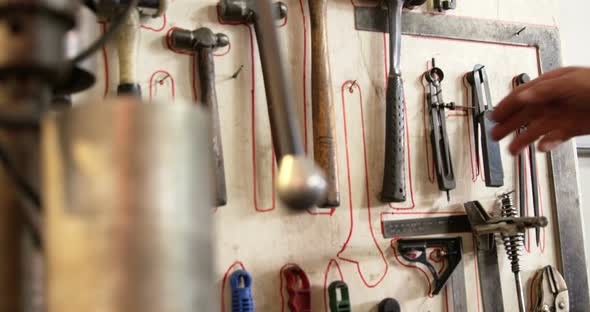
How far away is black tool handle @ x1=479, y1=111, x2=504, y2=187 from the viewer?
1047 millimetres

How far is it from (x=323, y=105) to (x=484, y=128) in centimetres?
36

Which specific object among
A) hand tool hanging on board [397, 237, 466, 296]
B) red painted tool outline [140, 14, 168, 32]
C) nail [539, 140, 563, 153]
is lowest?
hand tool hanging on board [397, 237, 466, 296]

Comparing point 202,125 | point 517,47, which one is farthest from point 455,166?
point 202,125

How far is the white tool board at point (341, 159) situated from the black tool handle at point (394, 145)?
35 mm

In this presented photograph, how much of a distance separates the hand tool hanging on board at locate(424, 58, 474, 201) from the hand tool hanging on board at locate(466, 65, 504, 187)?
2.1 inches

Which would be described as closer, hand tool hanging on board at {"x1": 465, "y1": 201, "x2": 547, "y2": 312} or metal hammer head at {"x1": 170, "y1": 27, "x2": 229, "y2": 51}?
metal hammer head at {"x1": 170, "y1": 27, "x2": 229, "y2": 51}

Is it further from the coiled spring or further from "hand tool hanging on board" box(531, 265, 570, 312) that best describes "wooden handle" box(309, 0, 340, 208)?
"hand tool hanging on board" box(531, 265, 570, 312)

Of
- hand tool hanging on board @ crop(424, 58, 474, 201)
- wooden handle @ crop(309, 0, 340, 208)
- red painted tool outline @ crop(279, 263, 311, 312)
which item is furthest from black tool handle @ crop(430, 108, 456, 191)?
red painted tool outline @ crop(279, 263, 311, 312)

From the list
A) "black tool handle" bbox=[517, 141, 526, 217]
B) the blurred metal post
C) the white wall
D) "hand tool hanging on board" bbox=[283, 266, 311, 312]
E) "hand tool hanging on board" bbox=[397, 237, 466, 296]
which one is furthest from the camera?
the white wall

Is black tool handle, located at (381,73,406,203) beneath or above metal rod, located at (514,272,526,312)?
above

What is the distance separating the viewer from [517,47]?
1.18 m

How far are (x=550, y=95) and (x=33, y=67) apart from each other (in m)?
0.79

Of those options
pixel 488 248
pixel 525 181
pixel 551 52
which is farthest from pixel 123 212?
pixel 551 52

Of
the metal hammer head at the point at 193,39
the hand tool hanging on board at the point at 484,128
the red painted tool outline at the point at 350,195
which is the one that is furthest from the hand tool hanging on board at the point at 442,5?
the metal hammer head at the point at 193,39
